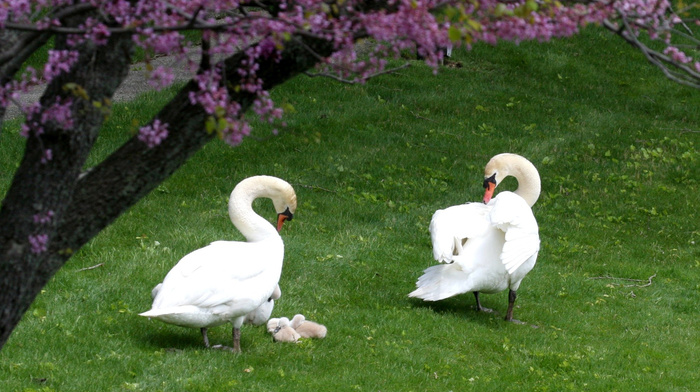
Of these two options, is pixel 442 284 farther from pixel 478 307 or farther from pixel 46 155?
pixel 46 155

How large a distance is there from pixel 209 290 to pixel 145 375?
2.82 ft

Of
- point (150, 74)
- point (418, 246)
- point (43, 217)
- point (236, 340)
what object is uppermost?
point (150, 74)

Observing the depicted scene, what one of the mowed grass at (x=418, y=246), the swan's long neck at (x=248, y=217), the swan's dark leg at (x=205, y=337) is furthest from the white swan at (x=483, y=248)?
the swan's dark leg at (x=205, y=337)

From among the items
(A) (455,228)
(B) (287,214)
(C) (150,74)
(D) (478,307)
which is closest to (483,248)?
(A) (455,228)

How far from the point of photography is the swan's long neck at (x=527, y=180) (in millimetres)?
10172

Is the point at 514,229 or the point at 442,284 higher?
the point at 514,229

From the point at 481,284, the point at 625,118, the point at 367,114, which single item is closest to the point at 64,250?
the point at 481,284

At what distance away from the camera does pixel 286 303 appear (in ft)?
29.8

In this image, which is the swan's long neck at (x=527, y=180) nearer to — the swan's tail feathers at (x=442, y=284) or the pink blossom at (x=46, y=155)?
the swan's tail feathers at (x=442, y=284)

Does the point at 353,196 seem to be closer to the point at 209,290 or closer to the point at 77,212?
the point at 209,290

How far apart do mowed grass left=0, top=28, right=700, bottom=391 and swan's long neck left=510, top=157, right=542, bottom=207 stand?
4.00 ft

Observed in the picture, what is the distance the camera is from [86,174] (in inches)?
143

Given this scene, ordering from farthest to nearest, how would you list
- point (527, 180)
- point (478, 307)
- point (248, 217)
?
point (527, 180) < point (478, 307) < point (248, 217)

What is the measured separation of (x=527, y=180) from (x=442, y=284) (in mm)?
1802
